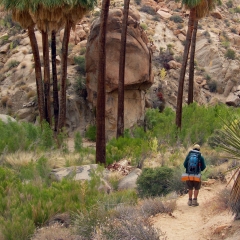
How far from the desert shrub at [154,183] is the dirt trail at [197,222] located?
61.7 inches

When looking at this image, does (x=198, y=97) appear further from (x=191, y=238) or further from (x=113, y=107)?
(x=191, y=238)

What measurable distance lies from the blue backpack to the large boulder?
1634 centimetres

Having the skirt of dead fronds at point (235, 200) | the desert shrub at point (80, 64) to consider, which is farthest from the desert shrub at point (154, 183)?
the desert shrub at point (80, 64)

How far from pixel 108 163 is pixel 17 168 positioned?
360cm

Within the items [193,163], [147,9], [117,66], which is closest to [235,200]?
[193,163]

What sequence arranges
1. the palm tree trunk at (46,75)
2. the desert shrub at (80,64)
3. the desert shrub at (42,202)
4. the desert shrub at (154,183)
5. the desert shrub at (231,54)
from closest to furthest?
the desert shrub at (42,202)
the desert shrub at (154,183)
the palm tree trunk at (46,75)
the desert shrub at (80,64)
the desert shrub at (231,54)

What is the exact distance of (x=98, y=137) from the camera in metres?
16.8

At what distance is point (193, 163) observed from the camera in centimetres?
1130

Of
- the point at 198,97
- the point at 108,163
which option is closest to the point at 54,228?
the point at 108,163

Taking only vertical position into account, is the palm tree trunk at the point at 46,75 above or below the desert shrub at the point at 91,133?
above

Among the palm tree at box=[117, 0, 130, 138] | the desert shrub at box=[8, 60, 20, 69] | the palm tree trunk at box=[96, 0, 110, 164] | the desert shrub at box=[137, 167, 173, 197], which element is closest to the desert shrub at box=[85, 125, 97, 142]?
the palm tree at box=[117, 0, 130, 138]

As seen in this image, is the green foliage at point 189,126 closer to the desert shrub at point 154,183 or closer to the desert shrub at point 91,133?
the desert shrub at point 91,133

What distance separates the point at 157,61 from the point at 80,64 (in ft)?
27.6

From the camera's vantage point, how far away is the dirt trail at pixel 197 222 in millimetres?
8508
